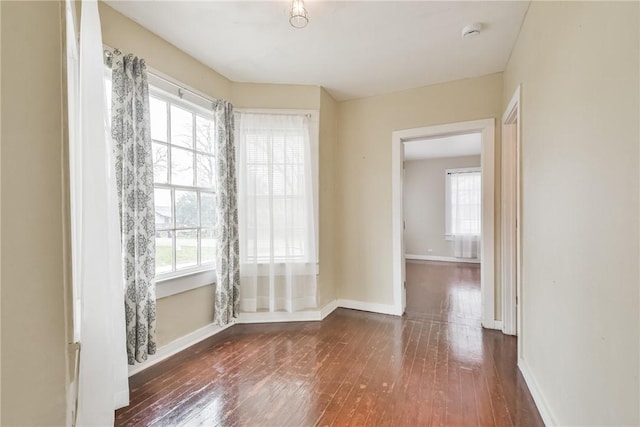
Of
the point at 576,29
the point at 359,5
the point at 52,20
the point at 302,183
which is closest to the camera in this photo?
the point at 52,20

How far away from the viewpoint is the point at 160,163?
8.06 ft

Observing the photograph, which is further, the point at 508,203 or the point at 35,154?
the point at 508,203

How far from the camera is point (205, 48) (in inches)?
101

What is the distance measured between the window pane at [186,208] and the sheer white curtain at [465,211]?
6.28m

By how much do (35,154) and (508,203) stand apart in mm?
3341

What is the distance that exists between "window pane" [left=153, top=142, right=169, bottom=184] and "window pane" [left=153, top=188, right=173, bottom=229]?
9cm

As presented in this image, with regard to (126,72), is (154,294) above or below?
below

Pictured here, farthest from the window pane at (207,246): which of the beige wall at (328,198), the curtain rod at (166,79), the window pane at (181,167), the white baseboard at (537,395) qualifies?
the white baseboard at (537,395)

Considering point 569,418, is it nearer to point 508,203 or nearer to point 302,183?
point 508,203

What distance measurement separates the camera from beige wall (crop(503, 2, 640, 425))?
3.12ft

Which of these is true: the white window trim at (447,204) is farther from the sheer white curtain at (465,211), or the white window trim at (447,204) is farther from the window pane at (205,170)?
the window pane at (205,170)

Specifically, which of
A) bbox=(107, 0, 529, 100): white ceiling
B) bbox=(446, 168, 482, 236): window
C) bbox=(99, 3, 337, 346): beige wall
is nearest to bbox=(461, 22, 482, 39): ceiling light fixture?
bbox=(107, 0, 529, 100): white ceiling

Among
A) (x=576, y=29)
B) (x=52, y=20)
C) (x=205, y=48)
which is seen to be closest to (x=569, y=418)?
(x=576, y=29)

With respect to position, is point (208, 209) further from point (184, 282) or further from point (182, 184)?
point (184, 282)
